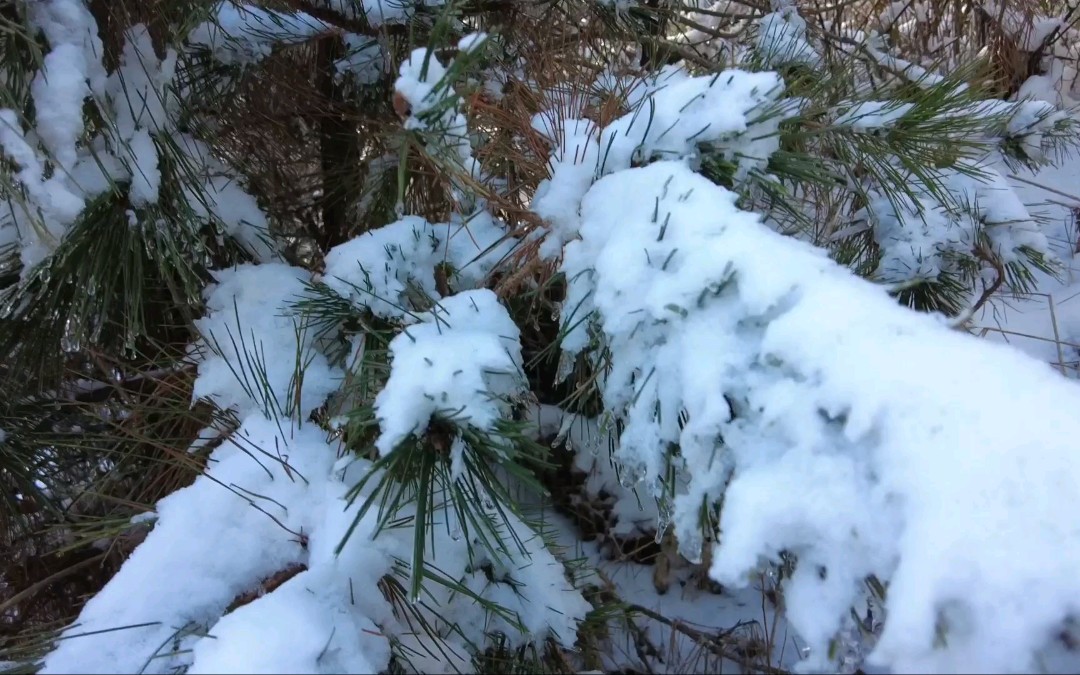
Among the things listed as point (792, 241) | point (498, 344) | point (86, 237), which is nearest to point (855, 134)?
point (792, 241)

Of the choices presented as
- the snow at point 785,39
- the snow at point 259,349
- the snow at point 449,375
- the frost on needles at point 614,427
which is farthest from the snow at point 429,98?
the snow at point 785,39

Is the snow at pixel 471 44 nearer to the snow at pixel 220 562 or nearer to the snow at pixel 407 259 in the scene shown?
the snow at pixel 407 259

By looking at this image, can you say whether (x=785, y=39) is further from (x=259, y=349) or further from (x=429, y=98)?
(x=259, y=349)

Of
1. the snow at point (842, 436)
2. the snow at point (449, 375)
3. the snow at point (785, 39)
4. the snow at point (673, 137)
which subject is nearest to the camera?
the snow at point (842, 436)

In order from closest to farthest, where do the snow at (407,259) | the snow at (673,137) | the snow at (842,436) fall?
1. the snow at (842,436)
2. the snow at (673,137)
3. the snow at (407,259)

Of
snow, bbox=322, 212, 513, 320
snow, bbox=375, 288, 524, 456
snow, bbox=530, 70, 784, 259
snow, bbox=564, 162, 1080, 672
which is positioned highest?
snow, bbox=322, 212, 513, 320

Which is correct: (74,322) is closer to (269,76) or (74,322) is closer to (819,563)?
(269,76)

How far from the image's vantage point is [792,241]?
1.40 feet

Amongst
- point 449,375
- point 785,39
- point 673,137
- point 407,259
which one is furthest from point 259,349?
point 785,39

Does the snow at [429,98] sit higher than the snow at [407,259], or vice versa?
the snow at [407,259]

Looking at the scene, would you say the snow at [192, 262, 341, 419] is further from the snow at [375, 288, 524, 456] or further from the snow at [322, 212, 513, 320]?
the snow at [375, 288, 524, 456]

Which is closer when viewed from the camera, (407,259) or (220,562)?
(220,562)

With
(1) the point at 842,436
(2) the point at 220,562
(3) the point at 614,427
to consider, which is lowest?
(1) the point at 842,436

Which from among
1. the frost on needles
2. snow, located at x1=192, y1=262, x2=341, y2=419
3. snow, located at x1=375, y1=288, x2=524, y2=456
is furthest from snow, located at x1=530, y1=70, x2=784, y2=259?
snow, located at x1=192, y1=262, x2=341, y2=419
